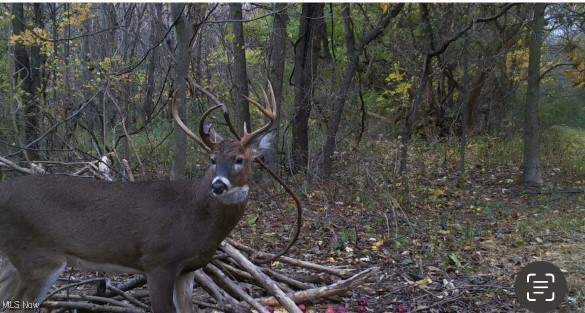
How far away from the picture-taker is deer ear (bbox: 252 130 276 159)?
421 centimetres

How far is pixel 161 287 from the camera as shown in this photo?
3.92 metres

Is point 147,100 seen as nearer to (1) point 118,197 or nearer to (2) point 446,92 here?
(2) point 446,92

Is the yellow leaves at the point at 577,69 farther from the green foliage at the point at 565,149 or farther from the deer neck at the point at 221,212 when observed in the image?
the deer neck at the point at 221,212

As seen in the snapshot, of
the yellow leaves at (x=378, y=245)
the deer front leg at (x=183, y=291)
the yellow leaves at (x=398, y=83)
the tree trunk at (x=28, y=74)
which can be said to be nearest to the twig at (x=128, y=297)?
the deer front leg at (x=183, y=291)

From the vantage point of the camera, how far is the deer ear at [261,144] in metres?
4.21

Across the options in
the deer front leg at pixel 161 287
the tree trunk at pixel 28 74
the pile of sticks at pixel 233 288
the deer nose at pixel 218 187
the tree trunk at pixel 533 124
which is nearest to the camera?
the deer nose at pixel 218 187

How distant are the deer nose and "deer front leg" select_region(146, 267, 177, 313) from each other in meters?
0.58

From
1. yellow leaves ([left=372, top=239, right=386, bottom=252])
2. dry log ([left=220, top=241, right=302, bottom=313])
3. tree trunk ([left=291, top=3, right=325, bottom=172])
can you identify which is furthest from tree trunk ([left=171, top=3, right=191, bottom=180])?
tree trunk ([left=291, top=3, right=325, bottom=172])

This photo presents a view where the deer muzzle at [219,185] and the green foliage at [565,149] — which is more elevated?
the deer muzzle at [219,185]

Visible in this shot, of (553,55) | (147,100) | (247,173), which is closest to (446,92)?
(553,55)

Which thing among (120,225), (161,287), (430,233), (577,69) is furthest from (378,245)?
(577,69)

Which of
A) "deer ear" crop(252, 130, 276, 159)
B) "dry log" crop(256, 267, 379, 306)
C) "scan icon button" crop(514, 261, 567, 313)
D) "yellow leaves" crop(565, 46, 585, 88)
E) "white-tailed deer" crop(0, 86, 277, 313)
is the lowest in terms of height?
"scan icon button" crop(514, 261, 567, 313)

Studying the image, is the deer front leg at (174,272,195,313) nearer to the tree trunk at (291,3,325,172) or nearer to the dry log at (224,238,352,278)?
the dry log at (224,238,352,278)

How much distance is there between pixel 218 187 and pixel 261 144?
59 centimetres
